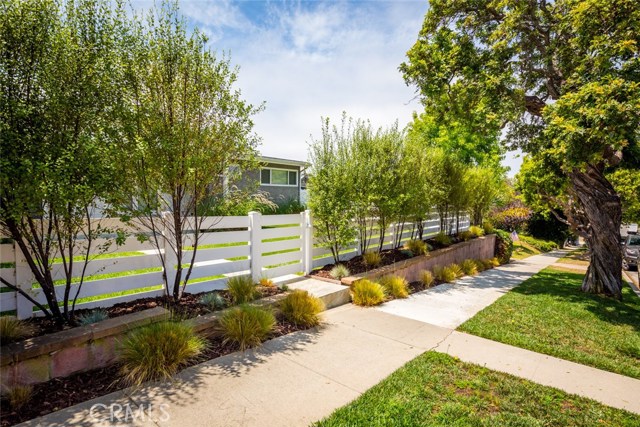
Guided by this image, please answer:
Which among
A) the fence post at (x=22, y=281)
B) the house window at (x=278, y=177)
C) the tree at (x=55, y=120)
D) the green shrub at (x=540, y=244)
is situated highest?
the house window at (x=278, y=177)

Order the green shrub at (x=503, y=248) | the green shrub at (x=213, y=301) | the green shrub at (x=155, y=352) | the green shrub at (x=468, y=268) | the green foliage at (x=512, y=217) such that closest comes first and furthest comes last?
the green shrub at (x=155, y=352)
the green shrub at (x=213, y=301)
the green shrub at (x=468, y=268)
the green shrub at (x=503, y=248)
the green foliage at (x=512, y=217)

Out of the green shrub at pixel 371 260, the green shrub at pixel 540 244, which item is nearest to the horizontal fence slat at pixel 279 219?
the green shrub at pixel 371 260

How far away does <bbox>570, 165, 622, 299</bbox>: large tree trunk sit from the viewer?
745cm

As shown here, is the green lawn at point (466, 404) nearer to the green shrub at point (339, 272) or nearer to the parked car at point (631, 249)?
the green shrub at point (339, 272)

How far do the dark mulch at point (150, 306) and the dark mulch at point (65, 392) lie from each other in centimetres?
68

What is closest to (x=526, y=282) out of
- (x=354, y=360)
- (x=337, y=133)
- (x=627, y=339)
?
(x=627, y=339)

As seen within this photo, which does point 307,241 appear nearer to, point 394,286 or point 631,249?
point 394,286

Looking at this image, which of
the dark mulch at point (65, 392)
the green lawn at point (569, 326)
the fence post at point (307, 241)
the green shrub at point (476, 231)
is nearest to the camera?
the dark mulch at point (65, 392)

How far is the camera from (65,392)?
2912 millimetres

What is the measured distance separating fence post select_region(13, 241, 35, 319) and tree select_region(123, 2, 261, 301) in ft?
3.84

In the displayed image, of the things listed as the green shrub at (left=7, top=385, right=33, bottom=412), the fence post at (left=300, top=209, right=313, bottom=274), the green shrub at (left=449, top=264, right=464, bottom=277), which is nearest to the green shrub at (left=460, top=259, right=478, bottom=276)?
the green shrub at (left=449, top=264, right=464, bottom=277)

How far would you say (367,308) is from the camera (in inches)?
227

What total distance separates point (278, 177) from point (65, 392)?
16.8 metres

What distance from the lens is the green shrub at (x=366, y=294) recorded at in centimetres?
589
